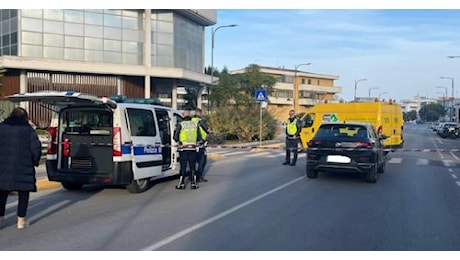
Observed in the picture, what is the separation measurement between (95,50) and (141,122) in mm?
30780

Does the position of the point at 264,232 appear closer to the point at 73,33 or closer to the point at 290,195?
the point at 290,195

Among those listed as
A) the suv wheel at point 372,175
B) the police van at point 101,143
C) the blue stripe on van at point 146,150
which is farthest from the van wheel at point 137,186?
the suv wheel at point 372,175

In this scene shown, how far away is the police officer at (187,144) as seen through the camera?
34.8ft

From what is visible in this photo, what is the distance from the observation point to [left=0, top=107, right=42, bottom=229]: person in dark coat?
6785 mm

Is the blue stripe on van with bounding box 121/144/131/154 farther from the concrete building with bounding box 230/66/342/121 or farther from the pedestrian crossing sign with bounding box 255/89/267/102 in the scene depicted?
the concrete building with bounding box 230/66/342/121

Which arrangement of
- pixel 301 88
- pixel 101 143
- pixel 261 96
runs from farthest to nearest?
pixel 301 88
pixel 261 96
pixel 101 143

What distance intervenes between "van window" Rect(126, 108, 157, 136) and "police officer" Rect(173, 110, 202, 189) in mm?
561

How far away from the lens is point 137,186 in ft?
32.7

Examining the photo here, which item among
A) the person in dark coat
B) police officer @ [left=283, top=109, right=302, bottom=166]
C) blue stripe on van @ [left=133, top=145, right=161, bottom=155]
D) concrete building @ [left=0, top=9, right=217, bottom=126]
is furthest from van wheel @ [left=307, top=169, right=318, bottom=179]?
concrete building @ [left=0, top=9, right=217, bottom=126]

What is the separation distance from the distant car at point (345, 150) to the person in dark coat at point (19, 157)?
22.3 ft

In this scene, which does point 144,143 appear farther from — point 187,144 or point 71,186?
point 71,186

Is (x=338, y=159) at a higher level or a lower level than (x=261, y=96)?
lower

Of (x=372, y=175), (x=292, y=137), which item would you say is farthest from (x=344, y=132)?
(x=292, y=137)
